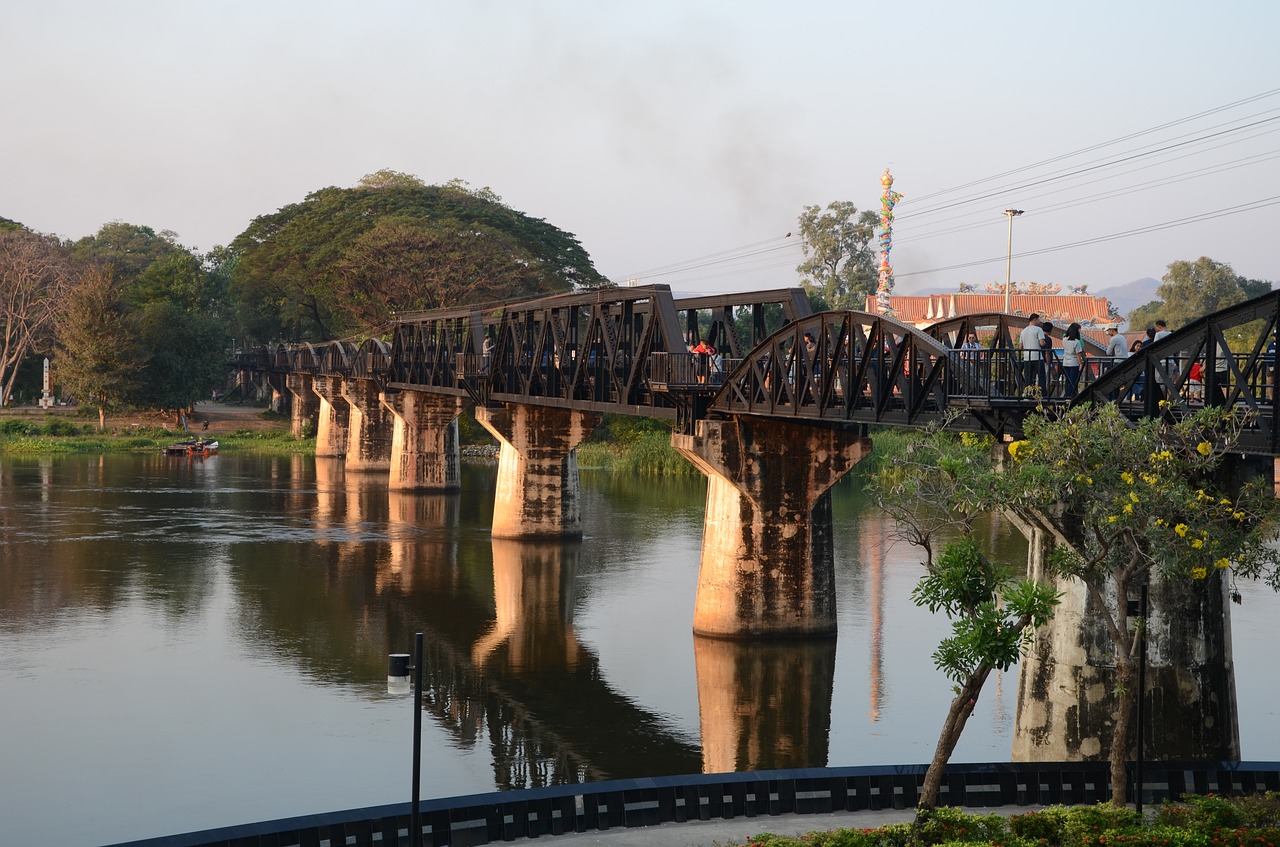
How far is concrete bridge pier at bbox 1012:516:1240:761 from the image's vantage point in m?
24.2

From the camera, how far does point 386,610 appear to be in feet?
158

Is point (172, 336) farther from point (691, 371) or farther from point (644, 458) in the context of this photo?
point (691, 371)

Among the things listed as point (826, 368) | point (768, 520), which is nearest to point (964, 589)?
point (826, 368)

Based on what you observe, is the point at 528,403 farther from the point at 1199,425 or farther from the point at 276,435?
the point at 276,435

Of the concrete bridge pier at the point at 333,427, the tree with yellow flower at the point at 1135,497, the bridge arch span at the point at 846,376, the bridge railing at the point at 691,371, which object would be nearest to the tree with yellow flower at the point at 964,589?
the tree with yellow flower at the point at 1135,497

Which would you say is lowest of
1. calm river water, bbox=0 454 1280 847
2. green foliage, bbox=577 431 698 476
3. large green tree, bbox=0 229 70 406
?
calm river water, bbox=0 454 1280 847

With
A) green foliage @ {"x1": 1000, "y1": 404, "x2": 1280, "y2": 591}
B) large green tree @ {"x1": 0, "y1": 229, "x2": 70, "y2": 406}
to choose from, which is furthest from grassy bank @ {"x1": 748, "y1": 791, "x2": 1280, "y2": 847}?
large green tree @ {"x1": 0, "y1": 229, "x2": 70, "y2": 406}

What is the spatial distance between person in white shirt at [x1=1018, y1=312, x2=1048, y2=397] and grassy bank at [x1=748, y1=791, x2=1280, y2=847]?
9393mm

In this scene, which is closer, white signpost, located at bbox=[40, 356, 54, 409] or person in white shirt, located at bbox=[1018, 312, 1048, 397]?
person in white shirt, located at bbox=[1018, 312, 1048, 397]

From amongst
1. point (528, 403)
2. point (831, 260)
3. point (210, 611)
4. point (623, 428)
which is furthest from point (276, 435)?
point (210, 611)

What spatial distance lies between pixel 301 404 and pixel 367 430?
92.3 feet

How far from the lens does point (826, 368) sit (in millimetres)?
34250

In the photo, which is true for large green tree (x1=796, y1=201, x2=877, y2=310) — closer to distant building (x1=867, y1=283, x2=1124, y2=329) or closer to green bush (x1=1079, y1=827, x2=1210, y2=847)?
distant building (x1=867, y1=283, x2=1124, y2=329)

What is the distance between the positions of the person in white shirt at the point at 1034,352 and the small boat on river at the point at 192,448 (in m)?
94.6
